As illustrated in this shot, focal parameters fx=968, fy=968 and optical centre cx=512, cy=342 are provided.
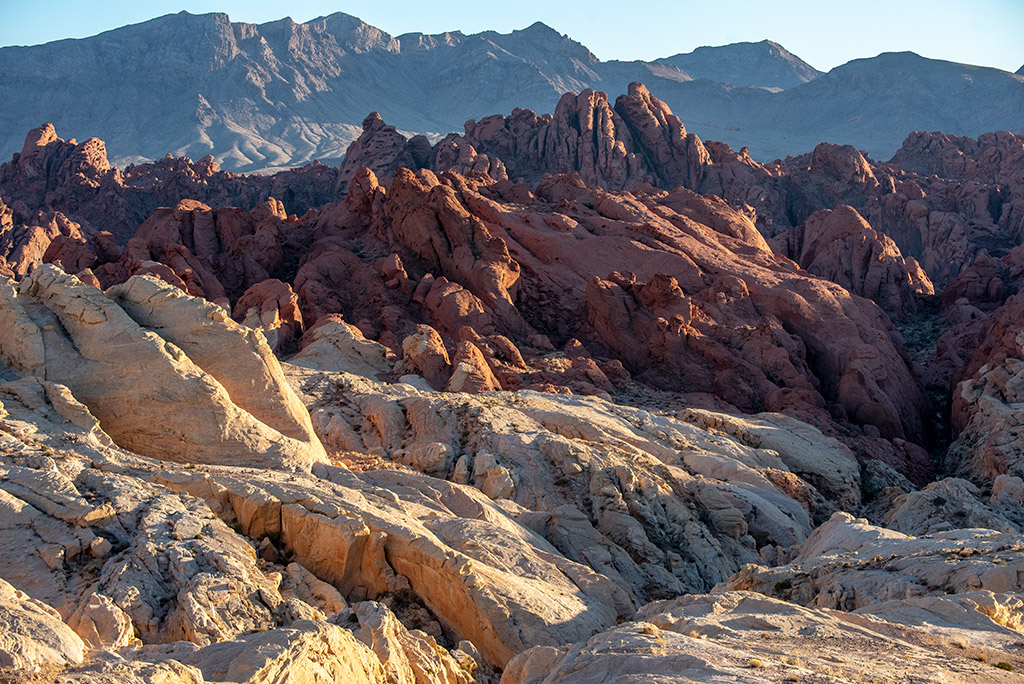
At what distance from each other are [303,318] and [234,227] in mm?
14602

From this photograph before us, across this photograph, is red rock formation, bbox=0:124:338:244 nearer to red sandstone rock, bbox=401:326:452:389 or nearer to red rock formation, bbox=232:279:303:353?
red rock formation, bbox=232:279:303:353

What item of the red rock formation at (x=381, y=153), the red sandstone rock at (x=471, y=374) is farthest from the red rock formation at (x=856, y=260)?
the red rock formation at (x=381, y=153)

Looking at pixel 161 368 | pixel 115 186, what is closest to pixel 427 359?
pixel 161 368

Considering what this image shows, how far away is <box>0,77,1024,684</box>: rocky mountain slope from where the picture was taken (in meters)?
14.7

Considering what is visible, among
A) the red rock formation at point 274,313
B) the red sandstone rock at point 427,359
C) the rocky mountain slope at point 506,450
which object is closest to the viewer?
the rocky mountain slope at point 506,450

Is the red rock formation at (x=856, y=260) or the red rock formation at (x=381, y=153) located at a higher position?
the red rock formation at (x=381, y=153)

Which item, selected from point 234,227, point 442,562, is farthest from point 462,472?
point 234,227

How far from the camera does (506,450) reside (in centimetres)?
2828

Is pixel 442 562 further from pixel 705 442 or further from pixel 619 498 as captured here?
pixel 705 442

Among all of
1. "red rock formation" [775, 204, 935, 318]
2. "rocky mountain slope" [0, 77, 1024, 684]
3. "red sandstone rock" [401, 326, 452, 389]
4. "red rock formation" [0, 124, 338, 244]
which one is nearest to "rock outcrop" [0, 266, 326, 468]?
"rocky mountain slope" [0, 77, 1024, 684]

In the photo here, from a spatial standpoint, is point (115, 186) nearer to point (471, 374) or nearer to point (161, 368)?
point (471, 374)

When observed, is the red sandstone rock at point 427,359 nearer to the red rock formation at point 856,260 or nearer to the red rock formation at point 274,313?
the red rock formation at point 274,313

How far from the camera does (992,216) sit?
91.1 meters

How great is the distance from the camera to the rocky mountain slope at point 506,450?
48.2ft
